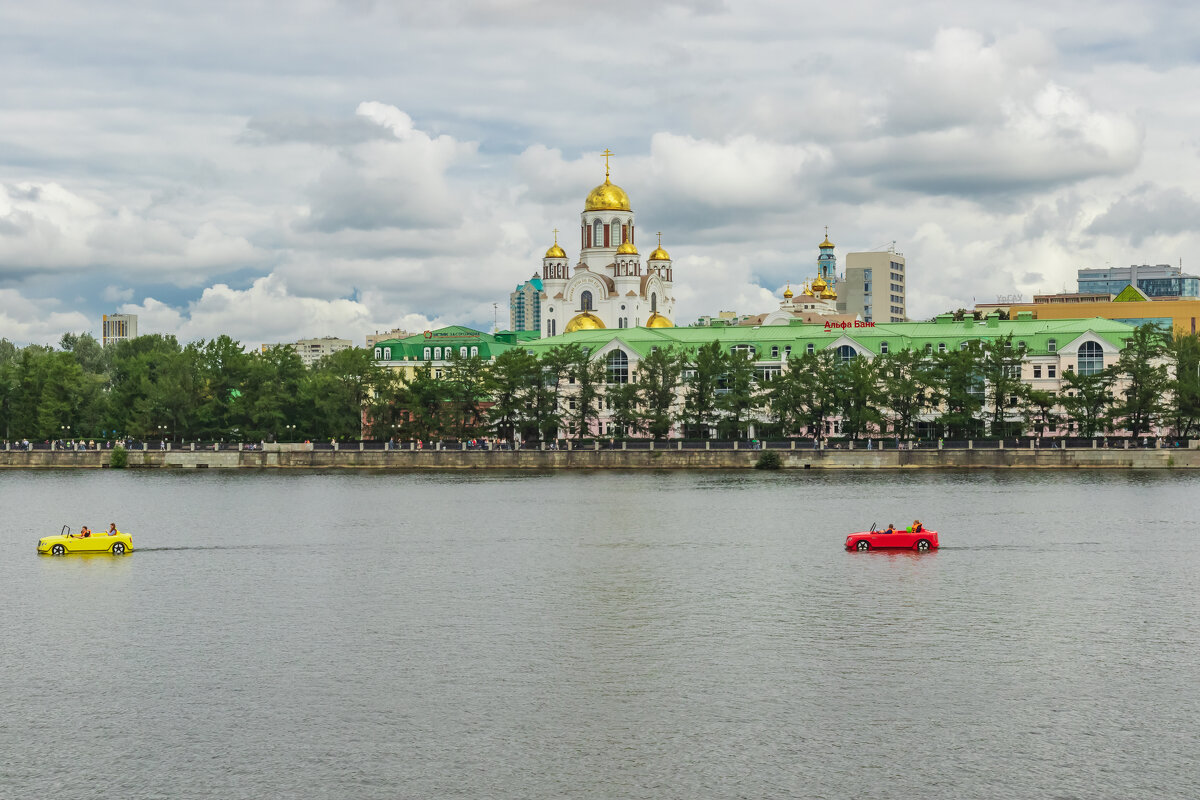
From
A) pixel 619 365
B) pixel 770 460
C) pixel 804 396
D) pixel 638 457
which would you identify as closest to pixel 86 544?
pixel 638 457

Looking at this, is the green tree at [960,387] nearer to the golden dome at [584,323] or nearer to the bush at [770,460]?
the bush at [770,460]

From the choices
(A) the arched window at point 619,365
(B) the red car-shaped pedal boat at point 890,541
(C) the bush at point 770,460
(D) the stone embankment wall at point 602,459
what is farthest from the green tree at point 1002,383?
(B) the red car-shaped pedal boat at point 890,541

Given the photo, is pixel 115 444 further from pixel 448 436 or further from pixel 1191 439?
pixel 1191 439

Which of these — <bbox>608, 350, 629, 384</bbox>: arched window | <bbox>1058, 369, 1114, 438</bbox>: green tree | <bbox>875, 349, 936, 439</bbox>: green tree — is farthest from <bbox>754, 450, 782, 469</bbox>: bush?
<bbox>608, 350, 629, 384</bbox>: arched window

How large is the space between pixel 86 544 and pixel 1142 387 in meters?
93.6

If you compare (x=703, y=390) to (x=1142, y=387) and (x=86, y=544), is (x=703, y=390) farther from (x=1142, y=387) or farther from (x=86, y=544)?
(x=86, y=544)

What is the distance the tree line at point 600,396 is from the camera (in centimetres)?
12712

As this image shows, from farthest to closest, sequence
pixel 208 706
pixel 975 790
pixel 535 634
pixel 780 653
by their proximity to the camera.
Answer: pixel 535 634, pixel 780 653, pixel 208 706, pixel 975 790

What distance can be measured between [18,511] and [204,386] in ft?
180

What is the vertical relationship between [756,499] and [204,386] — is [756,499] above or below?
below

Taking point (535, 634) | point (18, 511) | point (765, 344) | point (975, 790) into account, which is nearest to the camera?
point (975, 790)

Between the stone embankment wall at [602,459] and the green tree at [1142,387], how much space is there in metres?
6.26

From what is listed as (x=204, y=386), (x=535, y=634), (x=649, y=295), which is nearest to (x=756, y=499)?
(x=535, y=634)

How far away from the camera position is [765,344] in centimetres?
15138
